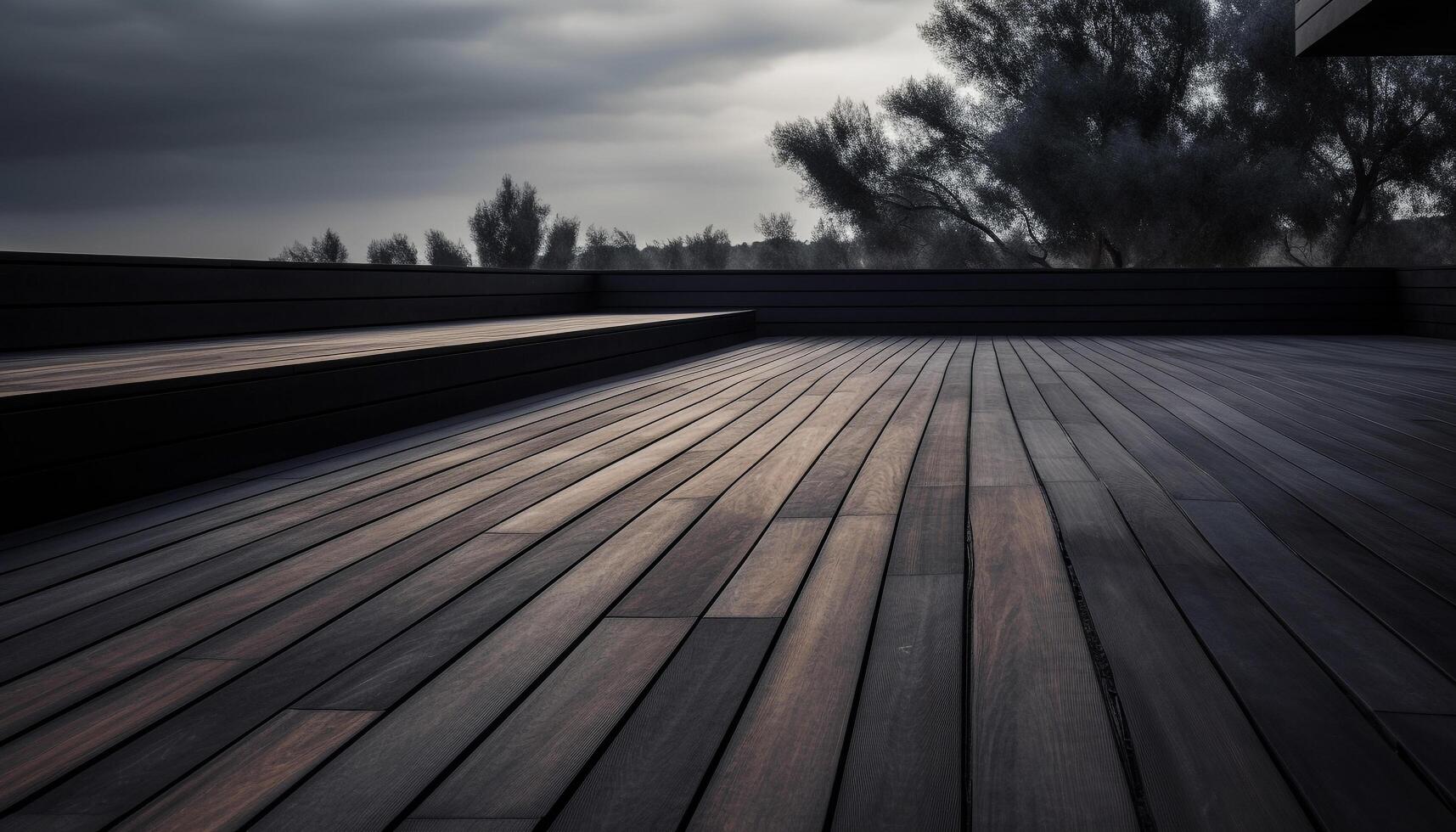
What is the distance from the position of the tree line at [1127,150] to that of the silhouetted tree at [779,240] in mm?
26

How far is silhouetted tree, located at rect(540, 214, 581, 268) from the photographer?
841 inches

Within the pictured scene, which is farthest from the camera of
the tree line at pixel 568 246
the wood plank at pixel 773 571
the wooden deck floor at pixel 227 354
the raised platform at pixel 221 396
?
the tree line at pixel 568 246

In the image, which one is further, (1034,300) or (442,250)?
(442,250)

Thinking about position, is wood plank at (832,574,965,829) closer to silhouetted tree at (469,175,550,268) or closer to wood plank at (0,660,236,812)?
wood plank at (0,660,236,812)

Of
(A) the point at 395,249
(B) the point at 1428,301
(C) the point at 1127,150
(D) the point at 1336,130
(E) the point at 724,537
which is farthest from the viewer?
(A) the point at 395,249

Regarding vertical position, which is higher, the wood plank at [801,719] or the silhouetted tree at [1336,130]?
the silhouetted tree at [1336,130]

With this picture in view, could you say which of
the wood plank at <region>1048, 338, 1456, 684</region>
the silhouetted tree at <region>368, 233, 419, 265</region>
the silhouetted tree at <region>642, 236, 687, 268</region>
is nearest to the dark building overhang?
the wood plank at <region>1048, 338, 1456, 684</region>

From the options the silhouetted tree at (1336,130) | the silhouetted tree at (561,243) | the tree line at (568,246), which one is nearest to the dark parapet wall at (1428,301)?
the silhouetted tree at (1336,130)

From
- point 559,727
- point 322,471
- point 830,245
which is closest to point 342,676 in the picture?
point 559,727

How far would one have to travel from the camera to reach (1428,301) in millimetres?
6410

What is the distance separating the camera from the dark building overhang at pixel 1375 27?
3303 millimetres

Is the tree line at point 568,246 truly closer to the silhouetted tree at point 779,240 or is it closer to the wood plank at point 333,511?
the silhouetted tree at point 779,240

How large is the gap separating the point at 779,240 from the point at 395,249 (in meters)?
11.1

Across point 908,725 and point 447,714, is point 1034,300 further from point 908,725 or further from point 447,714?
point 447,714
